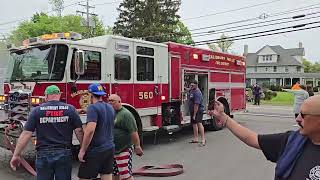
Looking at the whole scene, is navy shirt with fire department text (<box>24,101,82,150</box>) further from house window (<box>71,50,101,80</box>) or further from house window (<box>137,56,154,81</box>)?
house window (<box>137,56,154,81</box>)

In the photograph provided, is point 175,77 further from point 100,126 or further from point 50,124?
point 50,124

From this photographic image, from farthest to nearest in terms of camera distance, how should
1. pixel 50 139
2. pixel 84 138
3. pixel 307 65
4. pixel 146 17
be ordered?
pixel 307 65
pixel 146 17
pixel 84 138
pixel 50 139

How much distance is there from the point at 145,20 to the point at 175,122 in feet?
129

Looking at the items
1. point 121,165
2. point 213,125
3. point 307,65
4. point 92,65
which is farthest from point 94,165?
point 307,65

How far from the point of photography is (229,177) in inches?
287

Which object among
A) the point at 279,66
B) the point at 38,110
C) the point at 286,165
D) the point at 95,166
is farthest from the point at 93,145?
the point at 279,66

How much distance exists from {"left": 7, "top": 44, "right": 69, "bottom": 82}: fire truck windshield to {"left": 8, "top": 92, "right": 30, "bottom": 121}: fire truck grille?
40 cm

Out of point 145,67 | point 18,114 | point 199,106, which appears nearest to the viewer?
point 18,114

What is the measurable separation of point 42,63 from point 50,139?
3.85m

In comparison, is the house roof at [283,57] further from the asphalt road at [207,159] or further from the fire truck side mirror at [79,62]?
the fire truck side mirror at [79,62]

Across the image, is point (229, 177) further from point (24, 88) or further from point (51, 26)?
point (51, 26)

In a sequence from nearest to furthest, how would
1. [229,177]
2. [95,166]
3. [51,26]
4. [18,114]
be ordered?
[95,166] → [229,177] → [18,114] → [51,26]

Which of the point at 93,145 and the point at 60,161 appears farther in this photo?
the point at 93,145

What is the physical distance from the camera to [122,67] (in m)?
9.39
